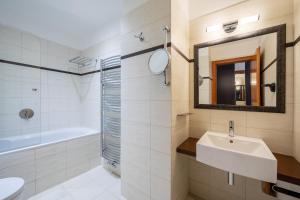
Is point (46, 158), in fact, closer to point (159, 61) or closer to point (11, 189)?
point (11, 189)

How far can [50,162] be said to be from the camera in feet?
6.43

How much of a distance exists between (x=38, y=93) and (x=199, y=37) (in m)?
2.92

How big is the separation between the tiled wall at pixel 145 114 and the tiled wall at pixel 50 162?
989 mm

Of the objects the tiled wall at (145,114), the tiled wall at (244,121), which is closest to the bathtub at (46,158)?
the tiled wall at (145,114)

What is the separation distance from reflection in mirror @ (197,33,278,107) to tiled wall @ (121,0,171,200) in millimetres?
643

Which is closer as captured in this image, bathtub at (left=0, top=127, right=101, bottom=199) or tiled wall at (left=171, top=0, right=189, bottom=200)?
tiled wall at (left=171, top=0, right=189, bottom=200)

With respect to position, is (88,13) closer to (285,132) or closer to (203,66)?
(203,66)

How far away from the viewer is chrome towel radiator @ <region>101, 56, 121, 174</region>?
2227mm

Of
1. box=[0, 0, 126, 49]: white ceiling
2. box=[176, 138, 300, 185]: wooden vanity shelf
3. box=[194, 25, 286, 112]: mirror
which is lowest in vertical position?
box=[176, 138, 300, 185]: wooden vanity shelf

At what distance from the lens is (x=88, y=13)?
1911 mm

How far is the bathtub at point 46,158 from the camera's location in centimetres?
168

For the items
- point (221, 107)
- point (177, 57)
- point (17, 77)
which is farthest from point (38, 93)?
point (221, 107)

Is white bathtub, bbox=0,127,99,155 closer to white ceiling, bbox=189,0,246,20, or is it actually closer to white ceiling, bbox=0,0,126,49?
white ceiling, bbox=0,0,126,49

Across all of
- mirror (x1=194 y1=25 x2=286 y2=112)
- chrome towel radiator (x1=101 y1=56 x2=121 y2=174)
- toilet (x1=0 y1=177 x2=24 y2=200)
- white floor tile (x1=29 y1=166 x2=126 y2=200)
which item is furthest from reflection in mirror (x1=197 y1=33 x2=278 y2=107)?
toilet (x1=0 y1=177 x2=24 y2=200)
